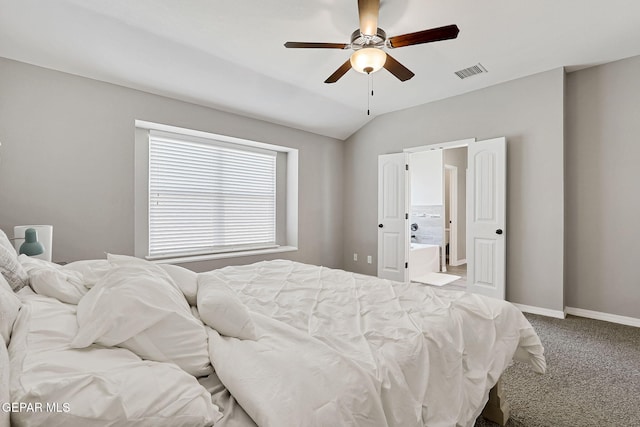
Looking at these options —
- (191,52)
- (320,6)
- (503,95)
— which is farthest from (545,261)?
(191,52)

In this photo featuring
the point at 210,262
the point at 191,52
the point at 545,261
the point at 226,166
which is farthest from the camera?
the point at 226,166

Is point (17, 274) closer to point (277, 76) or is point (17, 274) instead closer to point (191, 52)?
point (191, 52)

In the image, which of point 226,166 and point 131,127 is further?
point 226,166

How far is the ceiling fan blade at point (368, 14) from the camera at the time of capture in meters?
2.08

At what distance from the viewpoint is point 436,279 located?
5.43 m

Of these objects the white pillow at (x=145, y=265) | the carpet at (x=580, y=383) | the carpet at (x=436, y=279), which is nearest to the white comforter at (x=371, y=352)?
the white pillow at (x=145, y=265)

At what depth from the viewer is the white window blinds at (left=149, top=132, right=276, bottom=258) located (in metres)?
3.76

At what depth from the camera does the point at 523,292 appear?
12.4ft

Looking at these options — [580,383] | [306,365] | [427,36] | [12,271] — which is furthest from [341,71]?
[580,383]

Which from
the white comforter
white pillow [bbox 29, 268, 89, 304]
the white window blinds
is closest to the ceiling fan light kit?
the white comforter

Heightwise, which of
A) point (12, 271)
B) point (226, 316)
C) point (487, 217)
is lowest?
point (226, 316)

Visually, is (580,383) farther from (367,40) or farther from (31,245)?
(31,245)

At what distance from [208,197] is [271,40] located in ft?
7.22

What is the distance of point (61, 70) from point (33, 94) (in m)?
0.33
